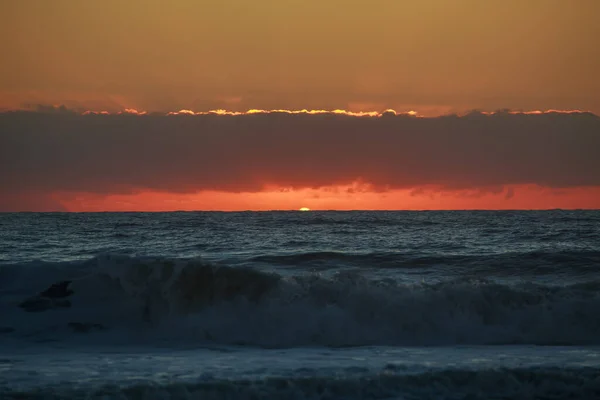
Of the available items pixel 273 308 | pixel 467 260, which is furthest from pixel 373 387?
pixel 467 260

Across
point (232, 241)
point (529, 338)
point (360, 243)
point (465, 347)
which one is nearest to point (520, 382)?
point (465, 347)

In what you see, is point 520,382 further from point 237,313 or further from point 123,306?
point 123,306

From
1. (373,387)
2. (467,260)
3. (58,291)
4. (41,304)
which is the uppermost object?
(467,260)

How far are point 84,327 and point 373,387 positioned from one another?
22.7ft

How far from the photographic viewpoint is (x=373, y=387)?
8.81m

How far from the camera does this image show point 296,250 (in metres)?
25.4

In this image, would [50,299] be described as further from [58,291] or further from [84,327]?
[84,327]

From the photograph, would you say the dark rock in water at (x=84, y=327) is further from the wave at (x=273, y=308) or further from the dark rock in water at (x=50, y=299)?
the dark rock in water at (x=50, y=299)

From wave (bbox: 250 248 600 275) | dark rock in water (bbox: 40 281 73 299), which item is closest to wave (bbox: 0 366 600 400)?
dark rock in water (bbox: 40 281 73 299)

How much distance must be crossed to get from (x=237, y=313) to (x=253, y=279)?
1.28 m

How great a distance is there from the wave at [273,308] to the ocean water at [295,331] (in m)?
0.04

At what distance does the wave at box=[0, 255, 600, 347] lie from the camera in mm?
12625

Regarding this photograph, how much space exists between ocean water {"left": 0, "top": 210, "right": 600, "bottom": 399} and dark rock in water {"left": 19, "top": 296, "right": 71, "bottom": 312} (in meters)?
0.04

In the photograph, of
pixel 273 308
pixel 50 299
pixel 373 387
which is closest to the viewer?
pixel 373 387
